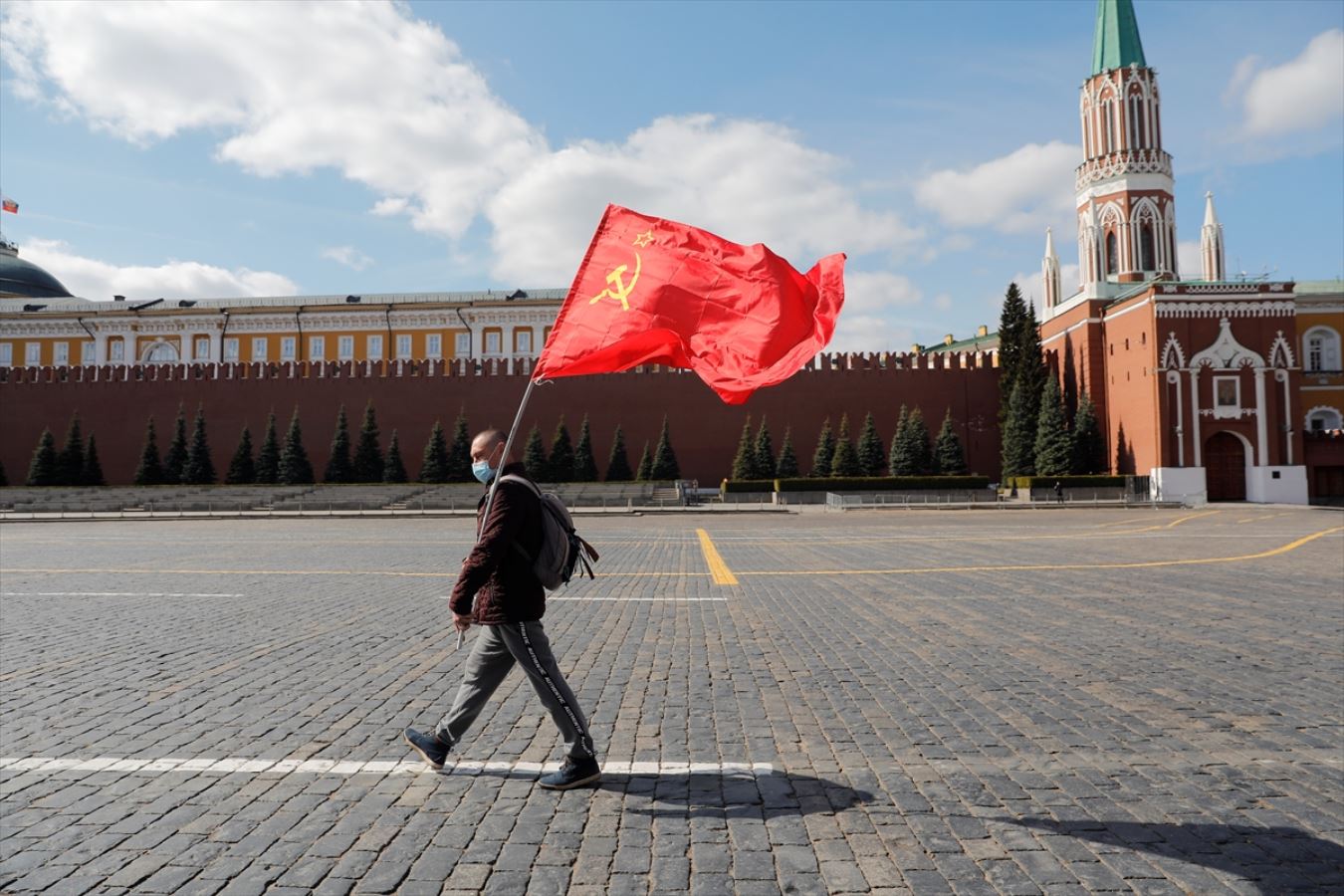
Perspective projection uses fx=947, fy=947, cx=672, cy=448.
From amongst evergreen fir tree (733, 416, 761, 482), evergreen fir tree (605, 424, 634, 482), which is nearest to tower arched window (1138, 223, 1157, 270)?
evergreen fir tree (733, 416, 761, 482)

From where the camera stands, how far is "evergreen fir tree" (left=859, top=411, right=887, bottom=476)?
133ft

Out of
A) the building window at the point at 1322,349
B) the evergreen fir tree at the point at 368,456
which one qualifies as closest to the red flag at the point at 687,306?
the evergreen fir tree at the point at 368,456

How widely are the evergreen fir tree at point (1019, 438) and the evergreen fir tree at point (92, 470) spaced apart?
130 feet

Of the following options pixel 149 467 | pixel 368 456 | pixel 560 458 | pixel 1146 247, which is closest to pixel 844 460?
pixel 560 458

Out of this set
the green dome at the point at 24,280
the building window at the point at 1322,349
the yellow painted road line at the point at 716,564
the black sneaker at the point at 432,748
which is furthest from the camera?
the green dome at the point at 24,280

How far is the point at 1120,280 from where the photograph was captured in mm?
44688

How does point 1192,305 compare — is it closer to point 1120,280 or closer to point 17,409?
point 1120,280

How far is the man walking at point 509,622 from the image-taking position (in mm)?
3838

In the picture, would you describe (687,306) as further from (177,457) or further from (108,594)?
(177,457)

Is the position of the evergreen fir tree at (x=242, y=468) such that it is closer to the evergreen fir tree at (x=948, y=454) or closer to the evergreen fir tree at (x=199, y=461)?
the evergreen fir tree at (x=199, y=461)

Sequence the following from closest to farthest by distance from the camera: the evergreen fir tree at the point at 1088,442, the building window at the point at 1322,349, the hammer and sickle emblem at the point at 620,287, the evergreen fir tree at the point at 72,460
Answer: the hammer and sickle emblem at the point at 620,287, the evergreen fir tree at the point at 1088,442, the evergreen fir tree at the point at 72,460, the building window at the point at 1322,349

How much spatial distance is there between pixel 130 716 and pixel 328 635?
7.75ft

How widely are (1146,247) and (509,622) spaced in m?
48.2

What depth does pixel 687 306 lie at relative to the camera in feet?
13.9
